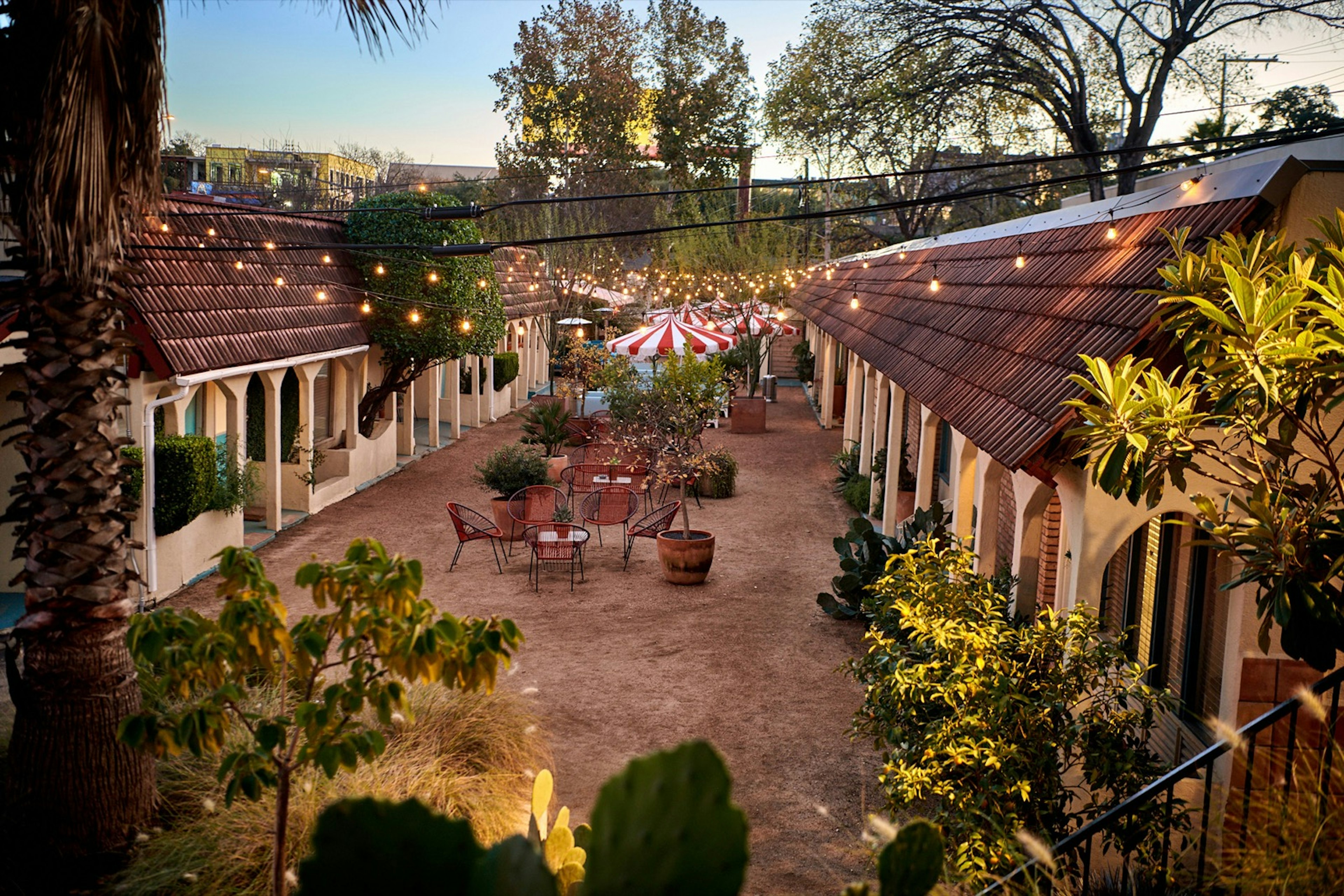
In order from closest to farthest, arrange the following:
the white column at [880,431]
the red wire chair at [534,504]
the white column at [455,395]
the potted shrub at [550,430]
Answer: the red wire chair at [534,504] < the white column at [880,431] < the potted shrub at [550,430] < the white column at [455,395]

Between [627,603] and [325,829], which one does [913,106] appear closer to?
[627,603]

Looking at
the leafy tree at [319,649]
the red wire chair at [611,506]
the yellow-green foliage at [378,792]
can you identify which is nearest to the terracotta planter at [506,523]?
the red wire chair at [611,506]

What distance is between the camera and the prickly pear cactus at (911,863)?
212 cm

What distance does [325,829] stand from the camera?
5.40ft

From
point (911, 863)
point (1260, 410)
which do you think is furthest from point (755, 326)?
point (911, 863)

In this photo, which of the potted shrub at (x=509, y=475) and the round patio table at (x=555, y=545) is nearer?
the round patio table at (x=555, y=545)

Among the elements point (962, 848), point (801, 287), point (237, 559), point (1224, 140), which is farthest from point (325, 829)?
point (801, 287)

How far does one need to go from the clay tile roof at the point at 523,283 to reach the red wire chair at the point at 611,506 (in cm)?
1238

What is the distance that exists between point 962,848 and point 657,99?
168ft

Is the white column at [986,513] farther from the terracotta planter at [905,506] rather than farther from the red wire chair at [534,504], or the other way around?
the red wire chair at [534,504]

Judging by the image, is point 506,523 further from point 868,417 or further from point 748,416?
point 748,416

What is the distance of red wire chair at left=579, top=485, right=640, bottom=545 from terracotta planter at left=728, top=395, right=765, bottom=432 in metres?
12.2

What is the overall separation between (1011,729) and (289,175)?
46.0 m

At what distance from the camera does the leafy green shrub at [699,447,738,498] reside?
756 inches
